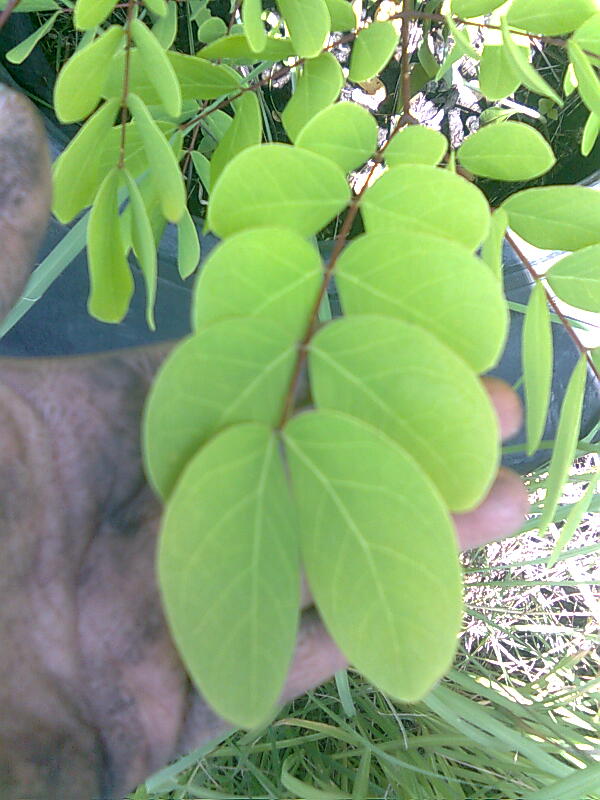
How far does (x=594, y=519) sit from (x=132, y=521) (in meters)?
1.00

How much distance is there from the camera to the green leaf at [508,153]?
1.55 feet

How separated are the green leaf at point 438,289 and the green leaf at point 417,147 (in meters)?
0.14

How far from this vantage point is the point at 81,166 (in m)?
0.47

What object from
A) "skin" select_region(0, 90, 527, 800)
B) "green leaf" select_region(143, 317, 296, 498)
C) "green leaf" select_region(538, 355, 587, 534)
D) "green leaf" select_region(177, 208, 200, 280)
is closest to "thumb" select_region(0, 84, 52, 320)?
"skin" select_region(0, 90, 527, 800)

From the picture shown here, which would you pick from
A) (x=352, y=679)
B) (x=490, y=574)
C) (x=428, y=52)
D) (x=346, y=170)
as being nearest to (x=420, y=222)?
(x=346, y=170)

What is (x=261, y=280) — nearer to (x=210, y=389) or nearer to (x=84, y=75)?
(x=210, y=389)

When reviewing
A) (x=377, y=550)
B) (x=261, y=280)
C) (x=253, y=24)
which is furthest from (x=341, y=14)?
(x=377, y=550)

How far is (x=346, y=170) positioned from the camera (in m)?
0.51

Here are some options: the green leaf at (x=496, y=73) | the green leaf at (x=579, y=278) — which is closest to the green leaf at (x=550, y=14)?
the green leaf at (x=496, y=73)

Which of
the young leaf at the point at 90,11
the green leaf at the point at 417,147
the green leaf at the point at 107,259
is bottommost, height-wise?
the green leaf at the point at 107,259

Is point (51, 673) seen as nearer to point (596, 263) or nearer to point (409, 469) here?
point (409, 469)

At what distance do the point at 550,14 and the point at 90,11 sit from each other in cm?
33

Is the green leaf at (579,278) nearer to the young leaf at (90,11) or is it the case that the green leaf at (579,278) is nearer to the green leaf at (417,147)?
the green leaf at (417,147)

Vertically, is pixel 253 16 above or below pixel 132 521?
above
